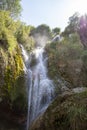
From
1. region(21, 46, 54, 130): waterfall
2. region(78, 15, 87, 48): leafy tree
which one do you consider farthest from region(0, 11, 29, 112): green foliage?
region(78, 15, 87, 48): leafy tree

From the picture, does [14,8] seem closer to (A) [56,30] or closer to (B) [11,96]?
(B) [11,96]

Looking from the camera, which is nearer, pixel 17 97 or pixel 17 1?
pixel 17 97

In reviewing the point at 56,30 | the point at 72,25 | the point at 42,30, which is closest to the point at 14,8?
the point at 72,25

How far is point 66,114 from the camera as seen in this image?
7.56m

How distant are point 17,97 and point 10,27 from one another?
235 inches

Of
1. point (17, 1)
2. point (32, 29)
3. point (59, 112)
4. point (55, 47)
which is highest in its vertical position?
point (32, 29)

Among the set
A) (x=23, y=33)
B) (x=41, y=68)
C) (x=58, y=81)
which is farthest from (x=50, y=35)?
(x=58, y=81)

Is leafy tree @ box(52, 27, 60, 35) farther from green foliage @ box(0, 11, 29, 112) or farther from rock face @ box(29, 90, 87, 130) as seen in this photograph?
rock face @ box(29, 90, 87, 130)

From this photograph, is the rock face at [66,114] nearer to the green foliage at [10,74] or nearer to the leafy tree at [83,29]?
the green foliage at [10,74]

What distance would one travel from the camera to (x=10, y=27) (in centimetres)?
1673

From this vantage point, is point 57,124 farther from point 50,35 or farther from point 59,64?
point 50,35

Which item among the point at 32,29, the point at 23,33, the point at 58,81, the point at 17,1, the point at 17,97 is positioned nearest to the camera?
the point at 17,97

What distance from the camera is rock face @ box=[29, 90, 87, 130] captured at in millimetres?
7146

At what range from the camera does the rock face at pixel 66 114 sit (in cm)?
715
